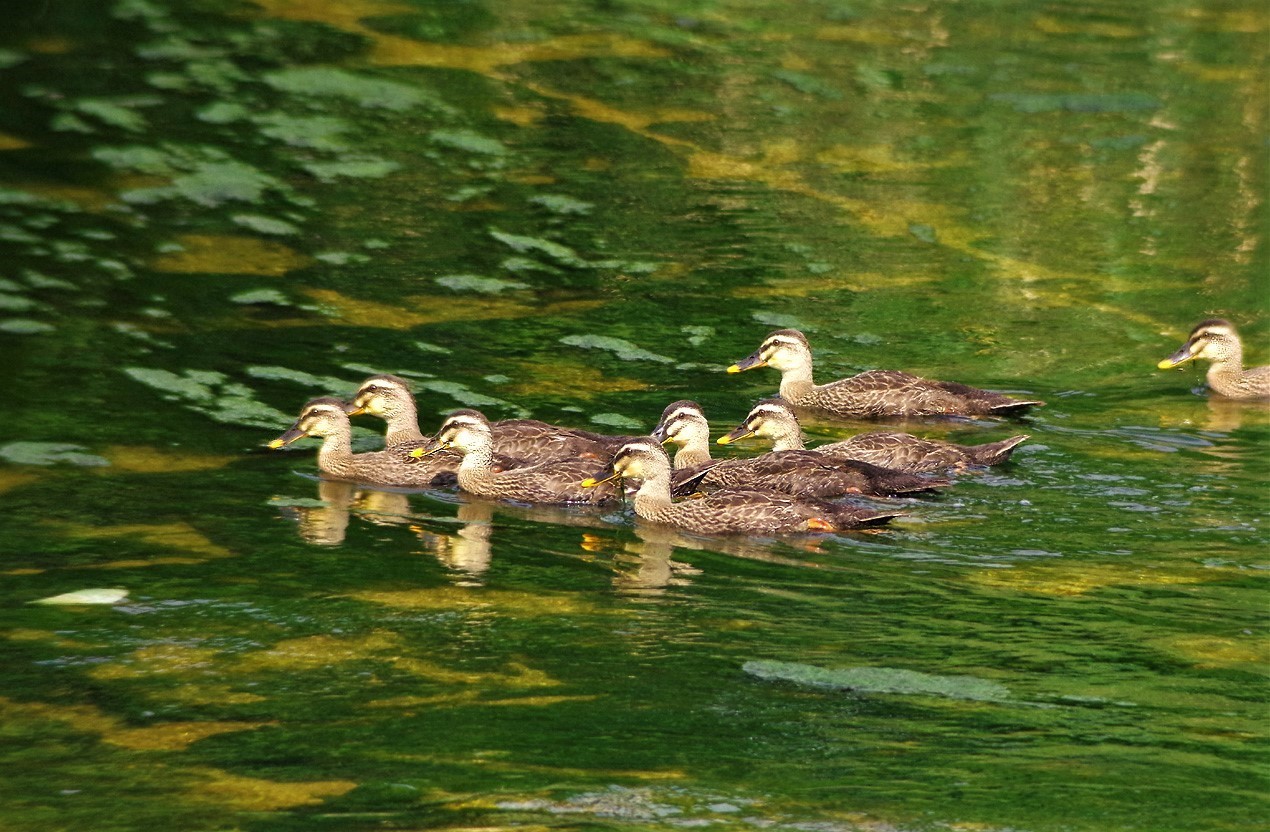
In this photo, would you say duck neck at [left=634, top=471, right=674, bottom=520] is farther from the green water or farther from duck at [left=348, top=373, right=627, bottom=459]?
duck at [left=348, top=373, right=627, bottom=459]

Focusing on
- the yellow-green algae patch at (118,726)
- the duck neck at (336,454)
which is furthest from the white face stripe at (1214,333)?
the yellow-green algae patch at (118,726)

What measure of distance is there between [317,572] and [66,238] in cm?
832

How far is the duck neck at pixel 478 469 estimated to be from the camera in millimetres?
14047

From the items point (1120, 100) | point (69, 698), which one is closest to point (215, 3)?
point (1120, 100)

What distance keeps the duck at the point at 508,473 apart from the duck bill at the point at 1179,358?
578cm

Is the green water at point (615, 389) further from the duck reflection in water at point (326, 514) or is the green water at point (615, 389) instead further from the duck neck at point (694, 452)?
the duck neck at point (694, 452)

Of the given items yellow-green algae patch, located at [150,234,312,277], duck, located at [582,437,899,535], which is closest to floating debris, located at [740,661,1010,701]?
duck, located at [582,437,899,535]

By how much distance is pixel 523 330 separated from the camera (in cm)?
1741

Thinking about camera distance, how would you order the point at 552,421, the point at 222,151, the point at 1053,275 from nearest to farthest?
the point at 552,421, the point at 1053,275, the point at 222,151

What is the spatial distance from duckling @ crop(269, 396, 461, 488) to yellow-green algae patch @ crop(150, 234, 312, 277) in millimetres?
4351

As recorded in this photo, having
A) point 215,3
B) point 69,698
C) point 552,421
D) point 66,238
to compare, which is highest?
point 215,3

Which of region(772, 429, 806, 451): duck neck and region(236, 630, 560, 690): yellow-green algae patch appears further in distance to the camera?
region(772, 429, 806, 451): duck neck

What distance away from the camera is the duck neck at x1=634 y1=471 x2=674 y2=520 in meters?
13.5

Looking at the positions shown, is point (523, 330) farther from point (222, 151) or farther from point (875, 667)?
point (875, 667)
